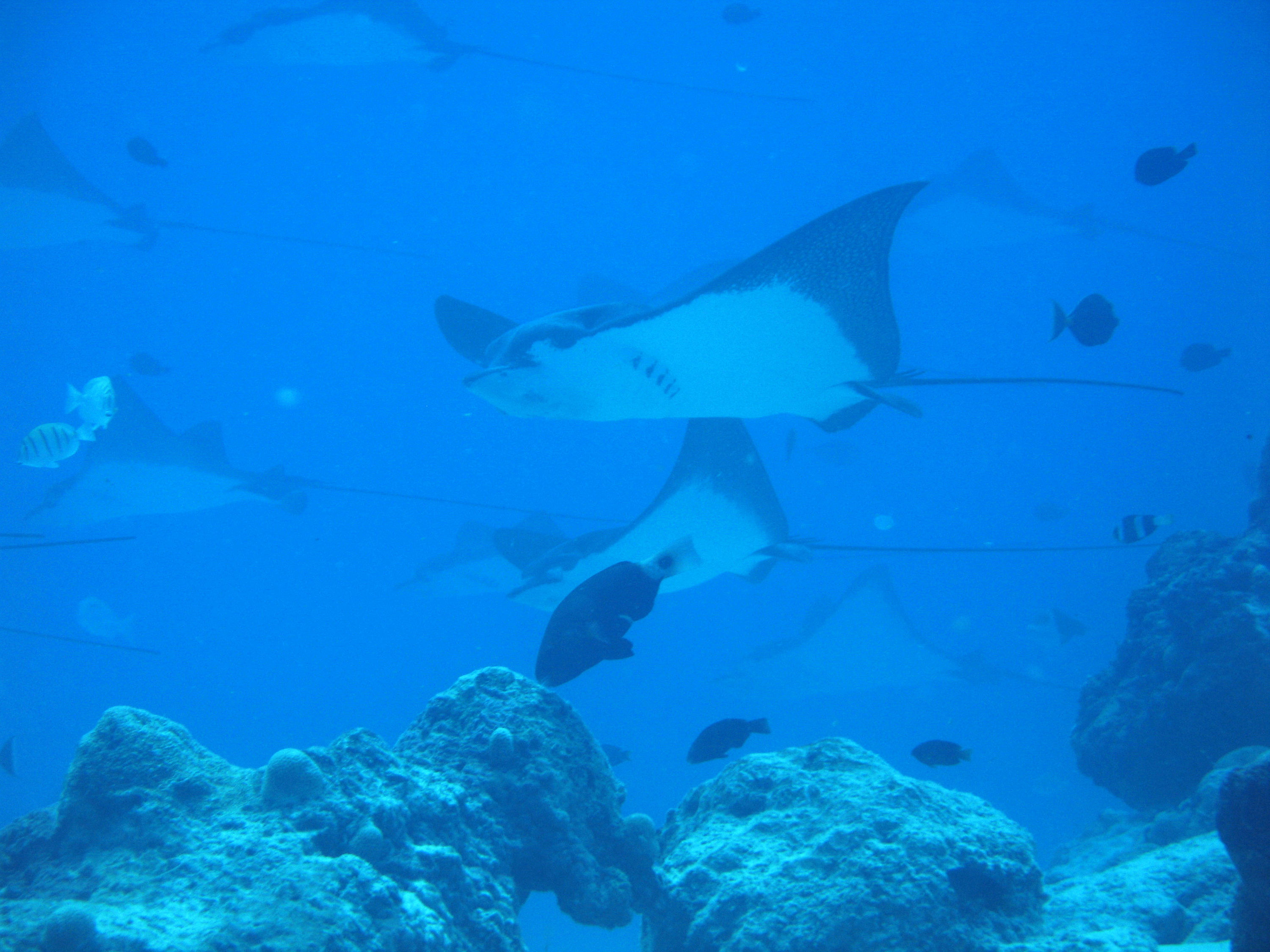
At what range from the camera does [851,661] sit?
1262 centimetres

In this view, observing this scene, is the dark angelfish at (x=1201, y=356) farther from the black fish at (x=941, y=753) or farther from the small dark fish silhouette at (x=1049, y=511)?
the black fish at (x=941, y=753)

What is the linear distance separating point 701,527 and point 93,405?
6104mm

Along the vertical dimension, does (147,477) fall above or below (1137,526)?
below

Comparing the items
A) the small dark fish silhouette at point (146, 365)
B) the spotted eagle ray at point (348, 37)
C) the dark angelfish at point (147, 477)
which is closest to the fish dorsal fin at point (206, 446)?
the dark angelfish at point (147, 477)

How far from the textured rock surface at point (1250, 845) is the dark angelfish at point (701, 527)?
8.67 ft

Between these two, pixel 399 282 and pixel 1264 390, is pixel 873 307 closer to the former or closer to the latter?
pixel 399 282

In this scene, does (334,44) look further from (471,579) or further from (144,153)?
(471,579)

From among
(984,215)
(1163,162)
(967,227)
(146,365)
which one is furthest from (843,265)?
(967,227)

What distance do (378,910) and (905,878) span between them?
1.72m

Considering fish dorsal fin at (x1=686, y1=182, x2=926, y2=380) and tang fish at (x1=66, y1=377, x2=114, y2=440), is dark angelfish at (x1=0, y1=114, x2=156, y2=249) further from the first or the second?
fish dorsal fin at (x1=686, y1=182, x2=926, y2=380)

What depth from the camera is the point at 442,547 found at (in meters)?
37.7

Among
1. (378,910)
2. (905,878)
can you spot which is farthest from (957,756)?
(378,910)

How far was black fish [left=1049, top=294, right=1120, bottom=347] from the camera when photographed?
219 inches

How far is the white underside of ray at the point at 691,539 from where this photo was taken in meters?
4.68
